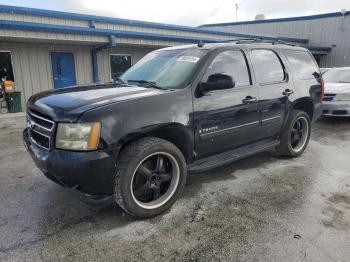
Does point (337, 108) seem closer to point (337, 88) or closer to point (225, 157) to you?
point (337, 88)

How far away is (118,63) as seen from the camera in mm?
14430

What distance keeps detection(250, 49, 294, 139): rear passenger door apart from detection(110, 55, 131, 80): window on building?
34.3ft

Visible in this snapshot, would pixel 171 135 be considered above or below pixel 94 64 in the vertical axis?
below

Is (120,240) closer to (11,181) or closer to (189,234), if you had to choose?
(189,234)

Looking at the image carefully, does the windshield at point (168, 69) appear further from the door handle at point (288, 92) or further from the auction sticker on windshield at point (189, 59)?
the door handle at point (288, 92)

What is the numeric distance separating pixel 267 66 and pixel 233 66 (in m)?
0.76

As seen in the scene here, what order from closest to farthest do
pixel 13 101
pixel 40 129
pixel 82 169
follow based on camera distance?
pixel 82 169 → pixel 40 129 → pixel 13 101

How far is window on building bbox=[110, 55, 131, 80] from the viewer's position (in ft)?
46.5

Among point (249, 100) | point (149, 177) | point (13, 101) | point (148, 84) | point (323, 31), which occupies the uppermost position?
point (323, 31)

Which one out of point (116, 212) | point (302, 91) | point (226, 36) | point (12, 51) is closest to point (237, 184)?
point (116, 212)

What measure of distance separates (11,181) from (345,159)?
17.7ft

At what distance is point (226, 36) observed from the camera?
1842 cm

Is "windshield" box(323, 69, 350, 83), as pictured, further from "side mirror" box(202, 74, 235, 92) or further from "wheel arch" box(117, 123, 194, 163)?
"wheel arch" box(117, 123, 194, 163)

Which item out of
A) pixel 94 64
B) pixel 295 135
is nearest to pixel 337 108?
pixel 295 135
